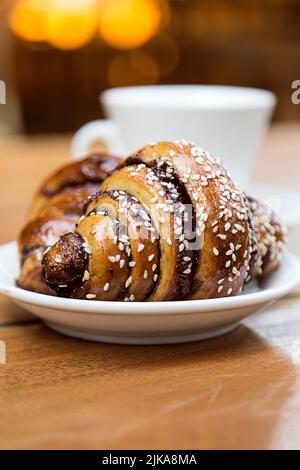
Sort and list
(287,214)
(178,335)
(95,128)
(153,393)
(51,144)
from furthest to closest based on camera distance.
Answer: (51,144)
(95,128)
(287,214)
(178,335)
(153,393)

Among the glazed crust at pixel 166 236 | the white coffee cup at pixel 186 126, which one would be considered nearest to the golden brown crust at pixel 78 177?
the glazed crust at pixel 166 236

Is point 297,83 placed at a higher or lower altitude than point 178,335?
higher

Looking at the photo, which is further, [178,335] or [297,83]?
[297,83]

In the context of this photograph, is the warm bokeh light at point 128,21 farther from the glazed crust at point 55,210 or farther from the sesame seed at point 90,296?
the sesame seed at point 90,296

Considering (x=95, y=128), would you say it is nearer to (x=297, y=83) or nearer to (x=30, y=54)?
(x=297, y=83)

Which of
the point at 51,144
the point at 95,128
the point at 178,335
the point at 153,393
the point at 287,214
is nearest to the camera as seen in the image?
the point at 153,393

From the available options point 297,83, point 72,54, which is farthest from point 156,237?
point 72,54

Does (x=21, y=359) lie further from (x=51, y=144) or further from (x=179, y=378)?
(x=51, y=144)
